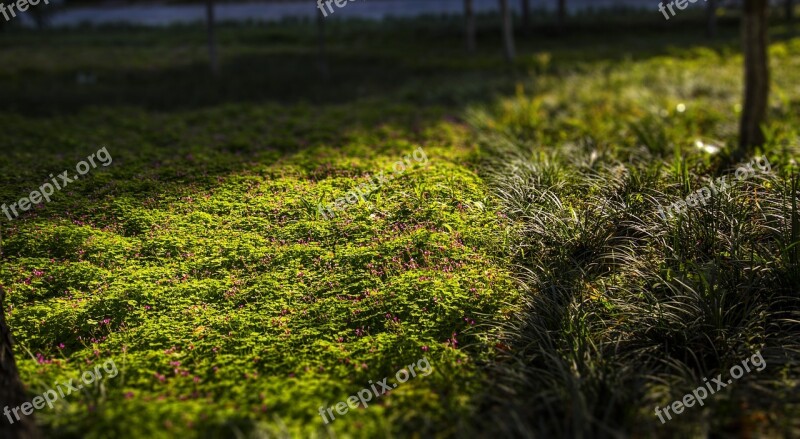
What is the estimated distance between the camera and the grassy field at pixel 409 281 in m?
3.59

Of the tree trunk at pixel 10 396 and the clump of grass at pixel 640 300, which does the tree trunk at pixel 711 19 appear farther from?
the tree trunk at pixel 10 396

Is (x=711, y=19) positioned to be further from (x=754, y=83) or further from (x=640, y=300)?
(x=640, y=300)

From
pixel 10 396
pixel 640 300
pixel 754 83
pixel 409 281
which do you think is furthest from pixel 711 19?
pixel 10 396

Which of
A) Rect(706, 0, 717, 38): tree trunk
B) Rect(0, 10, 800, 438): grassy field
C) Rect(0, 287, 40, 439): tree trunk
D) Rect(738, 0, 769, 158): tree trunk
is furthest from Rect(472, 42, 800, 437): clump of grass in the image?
Rect(706, 0, 717, 38): tree trunk

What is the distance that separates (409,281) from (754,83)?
686 centimetres

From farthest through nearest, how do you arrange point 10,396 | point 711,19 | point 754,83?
point 711,19 < point 754,83 < point 10,396

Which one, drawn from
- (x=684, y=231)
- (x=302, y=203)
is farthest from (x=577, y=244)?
(x=302, y=203)

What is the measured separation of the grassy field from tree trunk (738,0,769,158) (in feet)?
1.11

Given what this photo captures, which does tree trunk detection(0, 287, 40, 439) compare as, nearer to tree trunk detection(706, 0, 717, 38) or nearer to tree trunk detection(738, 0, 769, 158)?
tree trunk detection(738, 0, 769, 158)

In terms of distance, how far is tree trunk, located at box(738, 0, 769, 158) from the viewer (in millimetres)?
8375

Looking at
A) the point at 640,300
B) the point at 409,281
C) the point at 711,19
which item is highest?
the point at 711,19

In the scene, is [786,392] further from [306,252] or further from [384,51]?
[384,51]

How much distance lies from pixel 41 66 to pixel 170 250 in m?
24.0

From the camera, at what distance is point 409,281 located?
16.6 feet
